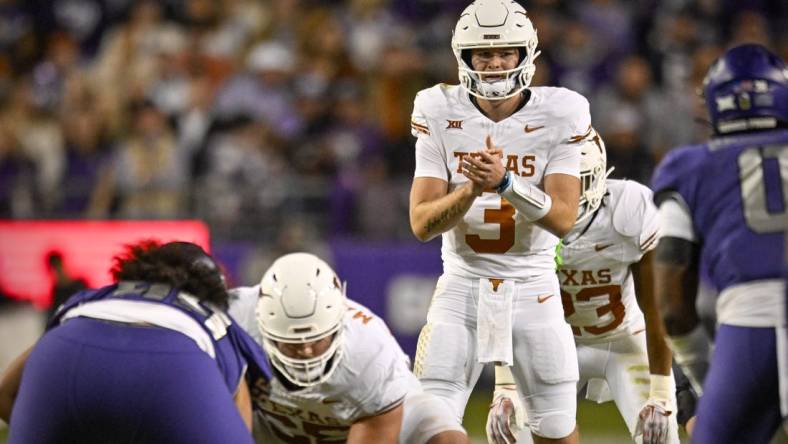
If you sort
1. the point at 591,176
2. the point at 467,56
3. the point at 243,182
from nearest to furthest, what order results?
1. the point at 467,56
2. the point at 591,176
3. the point at 243,182

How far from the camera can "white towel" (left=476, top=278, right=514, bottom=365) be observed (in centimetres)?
486

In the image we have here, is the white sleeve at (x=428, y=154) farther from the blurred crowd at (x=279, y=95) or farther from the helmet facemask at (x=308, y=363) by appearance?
the blurred crowd at (x=279, y=95)

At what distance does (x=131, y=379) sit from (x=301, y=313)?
Result: 0.79 meters

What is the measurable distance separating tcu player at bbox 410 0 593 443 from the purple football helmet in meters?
0.88

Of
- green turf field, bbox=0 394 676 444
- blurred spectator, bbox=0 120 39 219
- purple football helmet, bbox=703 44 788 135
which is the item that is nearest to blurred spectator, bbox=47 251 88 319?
green turf field, bbox=0 394 676 444

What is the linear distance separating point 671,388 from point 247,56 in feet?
20.8

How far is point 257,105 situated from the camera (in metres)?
10.5

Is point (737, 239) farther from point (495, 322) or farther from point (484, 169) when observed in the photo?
point (495, 322)

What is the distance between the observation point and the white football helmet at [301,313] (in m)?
4.31

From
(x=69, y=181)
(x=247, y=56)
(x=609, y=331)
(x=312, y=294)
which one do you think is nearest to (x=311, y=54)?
(x=247, y=56)

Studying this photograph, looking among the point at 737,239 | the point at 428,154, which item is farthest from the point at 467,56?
the point at 737,239

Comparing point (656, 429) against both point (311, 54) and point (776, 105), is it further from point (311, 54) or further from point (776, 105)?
point (311, 54)

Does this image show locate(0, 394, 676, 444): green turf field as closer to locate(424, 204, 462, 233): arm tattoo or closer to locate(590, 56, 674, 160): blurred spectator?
locate(590, 56, 674, 160): blurred spectator

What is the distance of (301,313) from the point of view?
4305 millimetres
